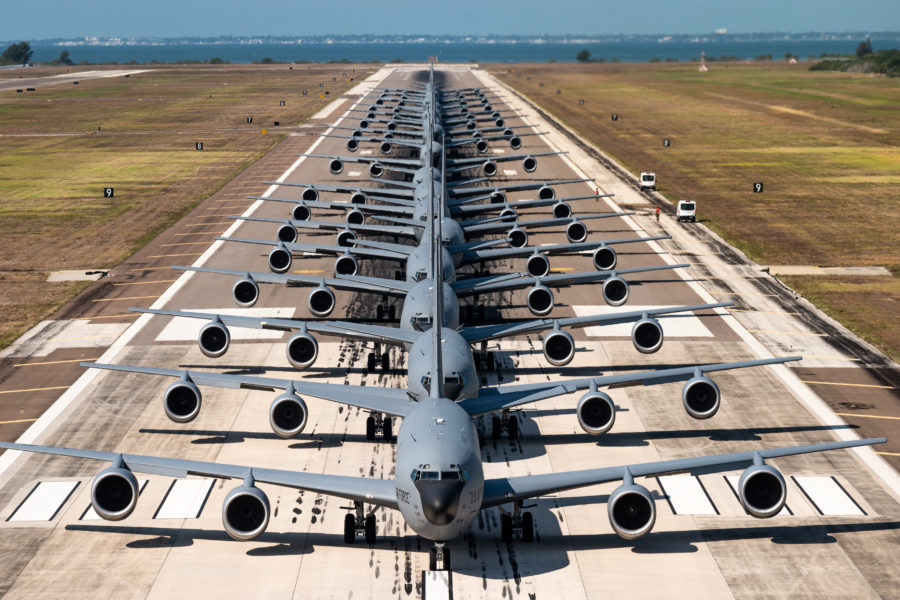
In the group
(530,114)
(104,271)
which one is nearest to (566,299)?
(104,271)

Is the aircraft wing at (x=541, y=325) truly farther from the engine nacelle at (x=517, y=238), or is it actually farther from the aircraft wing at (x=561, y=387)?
the engine nacelle at (x=517, y=238)

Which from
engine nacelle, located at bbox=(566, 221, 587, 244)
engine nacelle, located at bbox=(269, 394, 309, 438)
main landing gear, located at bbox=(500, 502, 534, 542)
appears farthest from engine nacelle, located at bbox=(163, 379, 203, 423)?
engine nacelle, located at bbox=(566, 221, 587, 244)

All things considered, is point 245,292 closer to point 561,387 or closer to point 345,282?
point 345,282

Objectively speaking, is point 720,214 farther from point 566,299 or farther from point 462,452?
point 462,452

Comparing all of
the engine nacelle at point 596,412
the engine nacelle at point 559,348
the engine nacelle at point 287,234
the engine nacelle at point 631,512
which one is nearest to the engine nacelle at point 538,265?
the engine nacelle at point 559,348

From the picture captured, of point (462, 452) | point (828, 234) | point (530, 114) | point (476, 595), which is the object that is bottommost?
point (530, 114)

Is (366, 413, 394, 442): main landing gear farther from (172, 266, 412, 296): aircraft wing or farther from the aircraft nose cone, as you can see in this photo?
(172, 266, 412, 296): aircraft wing

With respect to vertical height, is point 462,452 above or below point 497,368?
above
